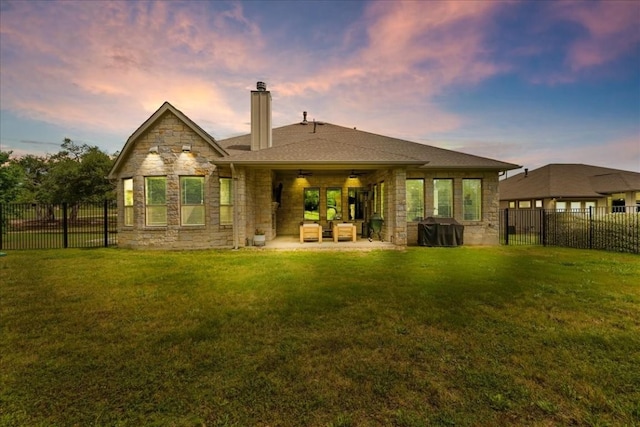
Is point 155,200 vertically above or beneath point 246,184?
beneath

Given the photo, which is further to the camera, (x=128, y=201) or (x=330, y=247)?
(x=128, y=201)

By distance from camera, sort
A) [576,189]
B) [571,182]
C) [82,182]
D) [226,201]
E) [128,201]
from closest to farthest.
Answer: [226,201] → [128,201] → [576,189] → [571,182] → [82,182]

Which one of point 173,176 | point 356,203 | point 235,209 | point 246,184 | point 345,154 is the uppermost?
point 345,154

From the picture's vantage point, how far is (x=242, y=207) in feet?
36.5

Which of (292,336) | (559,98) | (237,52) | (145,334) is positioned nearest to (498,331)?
(292,336)

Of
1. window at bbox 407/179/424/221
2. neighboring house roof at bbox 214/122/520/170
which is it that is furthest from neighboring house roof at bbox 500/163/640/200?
window at bbox 407/179/424/221

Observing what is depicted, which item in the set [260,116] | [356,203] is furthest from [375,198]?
[260,116]

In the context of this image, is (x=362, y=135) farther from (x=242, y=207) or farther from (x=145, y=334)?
(x=145, y=334)

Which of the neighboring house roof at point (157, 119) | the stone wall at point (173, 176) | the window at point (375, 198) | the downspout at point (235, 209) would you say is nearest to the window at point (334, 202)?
the window at point (375, 198)

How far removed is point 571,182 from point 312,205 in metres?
22.9

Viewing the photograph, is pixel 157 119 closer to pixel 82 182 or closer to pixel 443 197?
pixel 443 197

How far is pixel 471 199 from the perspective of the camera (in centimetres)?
1261

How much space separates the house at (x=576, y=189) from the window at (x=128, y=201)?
2793 cm

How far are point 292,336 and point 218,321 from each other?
4.27 feet
